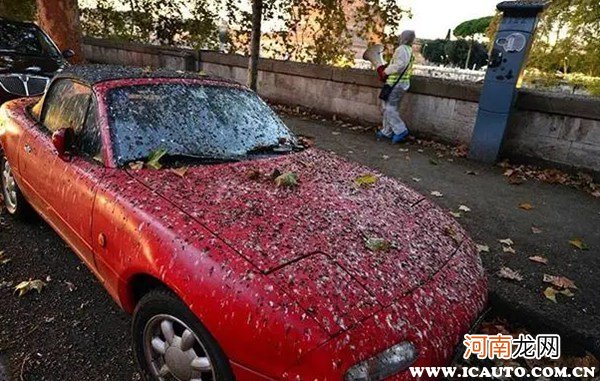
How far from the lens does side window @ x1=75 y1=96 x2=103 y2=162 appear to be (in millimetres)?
2541

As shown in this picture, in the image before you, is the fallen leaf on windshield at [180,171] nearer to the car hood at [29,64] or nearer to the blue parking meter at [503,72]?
the blue parking meter at [503,72]

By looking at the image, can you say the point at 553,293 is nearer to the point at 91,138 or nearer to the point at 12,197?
the point at 91,138

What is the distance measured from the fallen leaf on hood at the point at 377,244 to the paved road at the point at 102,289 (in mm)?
1506

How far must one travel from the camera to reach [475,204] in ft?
15.5

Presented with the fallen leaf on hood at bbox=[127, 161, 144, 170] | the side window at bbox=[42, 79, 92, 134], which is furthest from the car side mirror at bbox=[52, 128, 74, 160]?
the fallen leaf on hood at bbox=[127, 161, 144, 170]

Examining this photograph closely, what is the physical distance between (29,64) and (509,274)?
7.65 metres

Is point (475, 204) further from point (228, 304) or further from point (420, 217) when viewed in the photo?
point (228, 304)

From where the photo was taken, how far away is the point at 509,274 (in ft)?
10.8

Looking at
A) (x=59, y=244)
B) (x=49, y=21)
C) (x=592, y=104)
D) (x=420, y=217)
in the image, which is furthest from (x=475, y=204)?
(x=49, y=21)

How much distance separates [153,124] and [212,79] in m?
0.83

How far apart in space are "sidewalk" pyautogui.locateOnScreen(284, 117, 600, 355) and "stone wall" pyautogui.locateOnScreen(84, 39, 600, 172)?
1.80ft

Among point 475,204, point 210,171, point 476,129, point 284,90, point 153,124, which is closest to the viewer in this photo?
point 210,171

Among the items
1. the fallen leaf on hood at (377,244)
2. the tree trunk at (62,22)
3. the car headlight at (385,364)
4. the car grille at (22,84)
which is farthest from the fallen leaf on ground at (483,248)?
Result: the tree trunk at (62,22)

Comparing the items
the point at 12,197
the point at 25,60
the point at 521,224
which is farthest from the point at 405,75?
the point at 25,60
